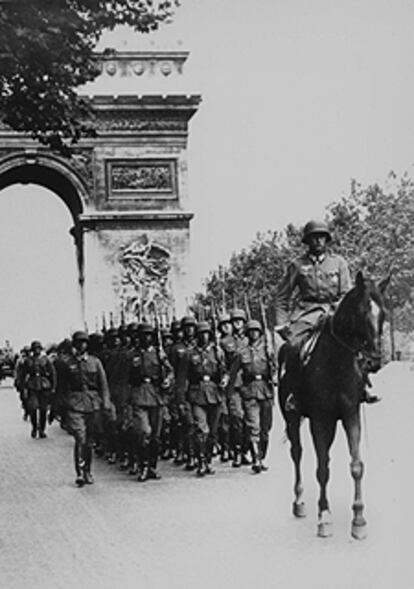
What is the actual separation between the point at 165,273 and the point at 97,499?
80.7 ft

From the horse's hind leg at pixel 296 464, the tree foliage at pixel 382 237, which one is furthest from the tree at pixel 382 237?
the horse's hind leg at pixel 296 464

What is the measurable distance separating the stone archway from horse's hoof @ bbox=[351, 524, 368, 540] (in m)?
27.0

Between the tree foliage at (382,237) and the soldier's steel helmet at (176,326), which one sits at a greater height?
the tree foliage at (382,237)

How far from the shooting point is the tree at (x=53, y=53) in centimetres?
1051

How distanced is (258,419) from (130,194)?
23.2 metres

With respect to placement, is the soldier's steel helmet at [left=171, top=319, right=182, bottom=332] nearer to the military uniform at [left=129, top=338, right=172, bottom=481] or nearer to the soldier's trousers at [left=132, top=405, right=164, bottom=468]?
the military uniform at [left=129, top=338, right=172, bottom=481]

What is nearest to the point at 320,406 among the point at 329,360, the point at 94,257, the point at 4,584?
the point at 329,360

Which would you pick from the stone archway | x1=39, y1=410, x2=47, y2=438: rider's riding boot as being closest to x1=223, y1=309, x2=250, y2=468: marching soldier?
x1=39, y1=410, x2=47, y2=438: rider's riding boot

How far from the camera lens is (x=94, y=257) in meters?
35.4

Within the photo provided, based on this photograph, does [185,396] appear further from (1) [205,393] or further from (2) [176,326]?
(2) [176,326]

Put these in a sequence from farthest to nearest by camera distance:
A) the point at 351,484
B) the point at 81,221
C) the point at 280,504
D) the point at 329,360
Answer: the point at 81,221, the point at 351,484, the point at 280,504, the point at 329,360

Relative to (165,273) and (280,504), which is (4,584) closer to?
(280,504)

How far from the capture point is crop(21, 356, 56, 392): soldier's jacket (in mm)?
19984

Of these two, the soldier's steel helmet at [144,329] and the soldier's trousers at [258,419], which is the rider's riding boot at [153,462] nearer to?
the soldier's trousers at [258,419]
